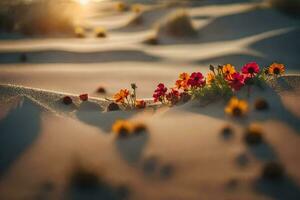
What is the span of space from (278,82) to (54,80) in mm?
3846

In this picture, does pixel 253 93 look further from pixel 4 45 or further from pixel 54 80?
pixel 4 45

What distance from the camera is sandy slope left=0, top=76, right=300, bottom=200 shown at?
268cm

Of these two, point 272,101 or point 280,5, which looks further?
point 280,5

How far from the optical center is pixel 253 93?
4.21 meters

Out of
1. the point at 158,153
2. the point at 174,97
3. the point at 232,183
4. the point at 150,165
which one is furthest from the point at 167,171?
the point at 174,97

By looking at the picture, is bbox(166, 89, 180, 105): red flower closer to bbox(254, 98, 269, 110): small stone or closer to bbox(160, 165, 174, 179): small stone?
bbox(254, 98, 269, 110): small stone

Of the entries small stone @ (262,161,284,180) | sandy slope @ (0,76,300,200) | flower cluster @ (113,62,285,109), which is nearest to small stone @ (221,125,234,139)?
sandy slope @ (0,76,300,200)

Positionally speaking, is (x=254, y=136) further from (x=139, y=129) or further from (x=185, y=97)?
(x=185, y=97)

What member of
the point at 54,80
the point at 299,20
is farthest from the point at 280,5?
the point at 54,80

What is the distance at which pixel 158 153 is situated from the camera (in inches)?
123

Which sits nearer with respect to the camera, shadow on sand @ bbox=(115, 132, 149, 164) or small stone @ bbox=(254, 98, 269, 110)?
shadow on sand @ bbox=(115, 132, 149, 164)

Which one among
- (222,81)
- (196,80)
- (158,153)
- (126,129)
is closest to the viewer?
(158,153)

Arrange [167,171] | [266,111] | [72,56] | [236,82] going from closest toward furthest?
[167,171] < [266,111] < [236,82] < [72,56]

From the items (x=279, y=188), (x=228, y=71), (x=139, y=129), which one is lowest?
(x=279, y=188)
